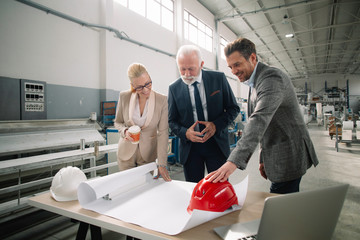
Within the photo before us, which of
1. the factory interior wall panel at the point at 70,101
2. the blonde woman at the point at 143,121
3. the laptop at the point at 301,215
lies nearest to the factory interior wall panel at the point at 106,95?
the factory interior wall panel at the point at 70,101

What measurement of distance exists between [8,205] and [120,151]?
159 cm

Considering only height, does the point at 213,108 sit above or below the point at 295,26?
below


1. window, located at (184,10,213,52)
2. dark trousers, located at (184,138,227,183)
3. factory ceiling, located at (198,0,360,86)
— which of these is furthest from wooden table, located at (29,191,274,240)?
factory ceiling, located at (198,0,360,86)

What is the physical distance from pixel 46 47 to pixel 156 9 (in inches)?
152

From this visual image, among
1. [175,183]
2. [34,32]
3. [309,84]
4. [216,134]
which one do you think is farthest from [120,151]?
[309,84]

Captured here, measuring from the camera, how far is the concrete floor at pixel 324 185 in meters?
2.08

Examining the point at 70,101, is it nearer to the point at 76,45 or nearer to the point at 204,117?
the point at 76,45

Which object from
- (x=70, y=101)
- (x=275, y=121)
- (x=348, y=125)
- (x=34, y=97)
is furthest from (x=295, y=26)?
(x=275, y=121)

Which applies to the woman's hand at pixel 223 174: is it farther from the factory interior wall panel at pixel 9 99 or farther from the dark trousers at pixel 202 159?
the factory interior wall panel at pixel 9 99

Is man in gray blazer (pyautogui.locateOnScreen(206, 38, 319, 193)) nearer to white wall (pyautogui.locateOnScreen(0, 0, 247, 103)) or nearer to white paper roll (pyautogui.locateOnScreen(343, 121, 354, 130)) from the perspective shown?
white wall (pyautogui.locateOnScreen(0, 0, 247, 103))

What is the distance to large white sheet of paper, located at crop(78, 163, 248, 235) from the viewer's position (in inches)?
30.4

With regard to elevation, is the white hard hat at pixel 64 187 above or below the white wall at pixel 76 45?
below

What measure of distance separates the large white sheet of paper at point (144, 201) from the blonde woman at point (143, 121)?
242mm

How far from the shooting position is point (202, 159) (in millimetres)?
1502
